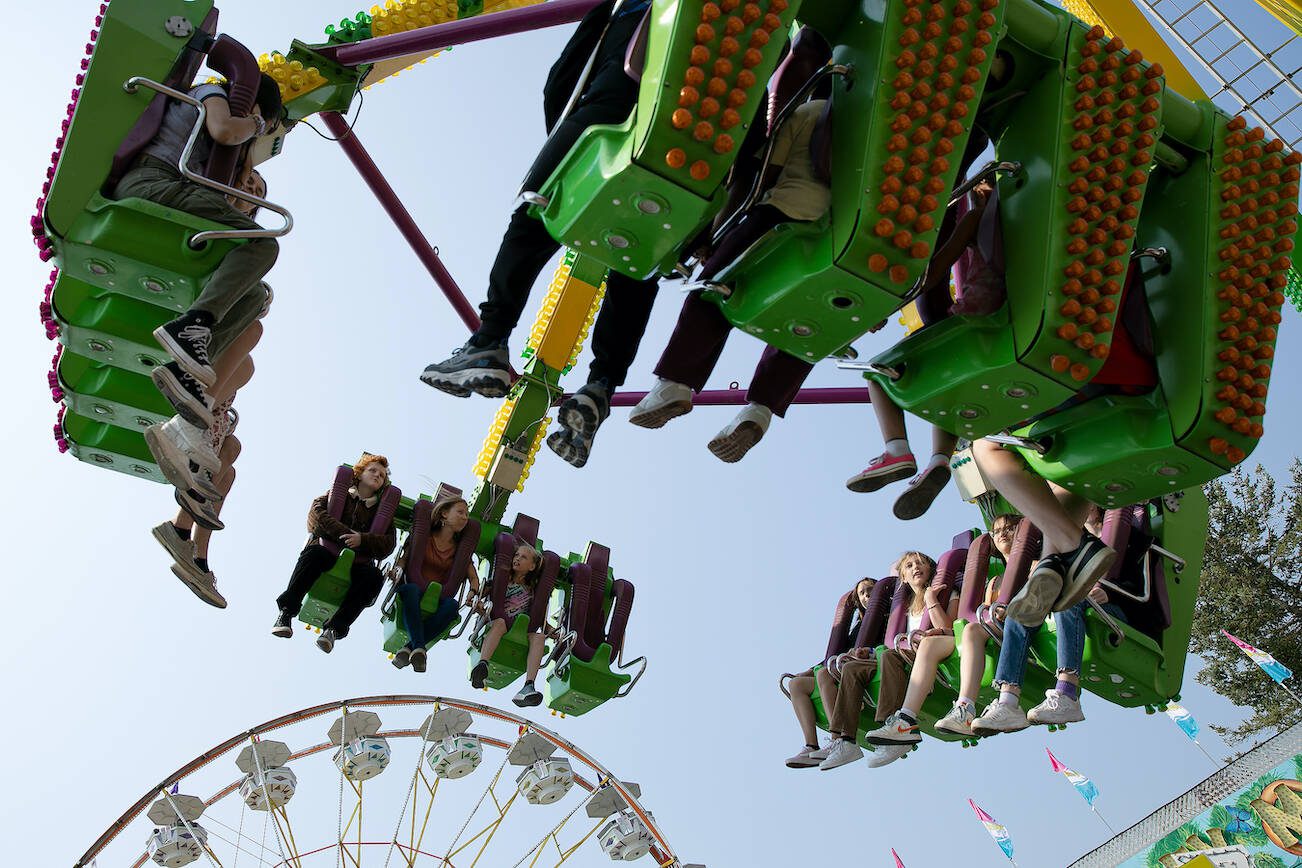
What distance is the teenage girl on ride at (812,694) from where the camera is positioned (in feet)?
25.3

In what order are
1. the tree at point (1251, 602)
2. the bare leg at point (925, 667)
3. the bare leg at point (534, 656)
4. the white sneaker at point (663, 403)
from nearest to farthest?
the white sneaker at point (663, 403), the bare leg at point (925, 667), the bare leg at point (534, 656), the tree at point (1251, 602)

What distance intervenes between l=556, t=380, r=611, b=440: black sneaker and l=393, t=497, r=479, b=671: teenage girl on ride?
3.65 metres

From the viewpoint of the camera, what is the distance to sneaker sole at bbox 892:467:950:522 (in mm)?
5199

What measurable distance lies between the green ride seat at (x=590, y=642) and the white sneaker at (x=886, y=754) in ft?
6.24

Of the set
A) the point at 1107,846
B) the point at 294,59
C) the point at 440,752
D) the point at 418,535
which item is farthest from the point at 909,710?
the point at 1107,846

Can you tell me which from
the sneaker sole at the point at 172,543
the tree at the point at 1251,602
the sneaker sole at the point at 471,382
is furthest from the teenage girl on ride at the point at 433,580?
the tree at the point at 1251,602

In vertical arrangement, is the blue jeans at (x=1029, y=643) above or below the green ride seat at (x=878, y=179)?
below

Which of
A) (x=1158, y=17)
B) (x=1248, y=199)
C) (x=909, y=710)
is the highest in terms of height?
(x=1158, y=17)

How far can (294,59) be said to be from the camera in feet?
23.0

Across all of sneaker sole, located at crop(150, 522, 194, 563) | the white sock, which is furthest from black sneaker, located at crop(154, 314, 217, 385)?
the white sock

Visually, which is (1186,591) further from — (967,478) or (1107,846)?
(1107,846)

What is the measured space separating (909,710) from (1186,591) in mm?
1609

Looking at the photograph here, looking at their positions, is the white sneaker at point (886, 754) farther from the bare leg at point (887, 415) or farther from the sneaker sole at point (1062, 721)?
the bare leg at point (887, 415)

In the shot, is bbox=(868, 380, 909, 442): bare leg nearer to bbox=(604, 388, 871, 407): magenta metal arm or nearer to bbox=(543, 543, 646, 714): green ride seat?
bbox=(604, 388, 871, 407): magenta metal arm
